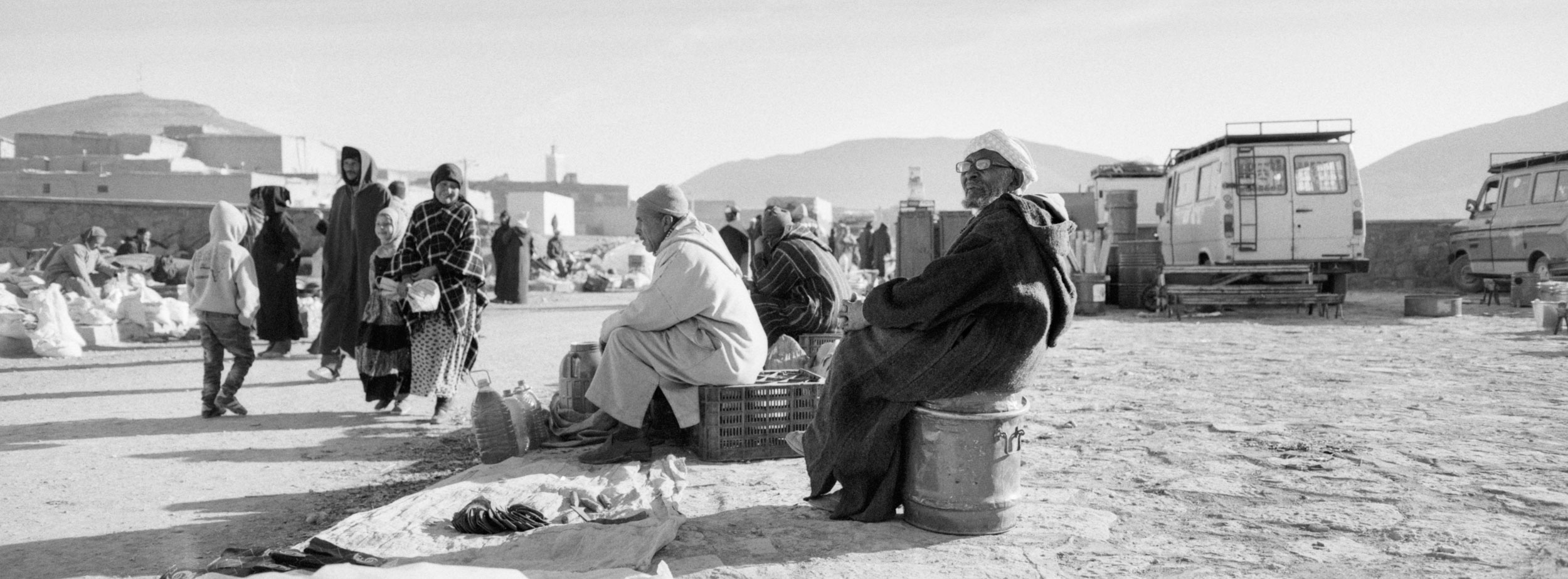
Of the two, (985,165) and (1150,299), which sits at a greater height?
(985,165)

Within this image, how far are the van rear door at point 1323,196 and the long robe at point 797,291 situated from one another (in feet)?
29.4

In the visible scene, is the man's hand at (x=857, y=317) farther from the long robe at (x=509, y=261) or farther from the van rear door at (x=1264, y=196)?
the long robe at (x=509, y=261)

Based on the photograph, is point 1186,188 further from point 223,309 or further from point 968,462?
point 223,309

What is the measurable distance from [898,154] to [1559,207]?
186 metres

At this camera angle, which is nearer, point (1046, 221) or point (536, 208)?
point (1046, 221)

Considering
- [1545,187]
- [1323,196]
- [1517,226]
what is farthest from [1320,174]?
[1545,187]

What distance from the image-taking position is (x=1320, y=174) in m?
13.1

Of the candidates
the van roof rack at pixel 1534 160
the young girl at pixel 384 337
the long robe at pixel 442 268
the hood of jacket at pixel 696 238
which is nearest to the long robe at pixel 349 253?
the young girl at pixel 384 337

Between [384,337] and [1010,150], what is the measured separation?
4.25m

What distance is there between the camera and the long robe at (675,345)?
4.94m

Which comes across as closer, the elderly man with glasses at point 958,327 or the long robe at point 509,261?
the elderly man with glasses at point 958,327

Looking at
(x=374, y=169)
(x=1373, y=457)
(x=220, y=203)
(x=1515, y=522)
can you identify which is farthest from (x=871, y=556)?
(x=374, y=169)

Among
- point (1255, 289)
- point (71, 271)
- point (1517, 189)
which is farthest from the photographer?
point (1517, 189)

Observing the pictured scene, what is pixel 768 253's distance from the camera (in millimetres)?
7535
